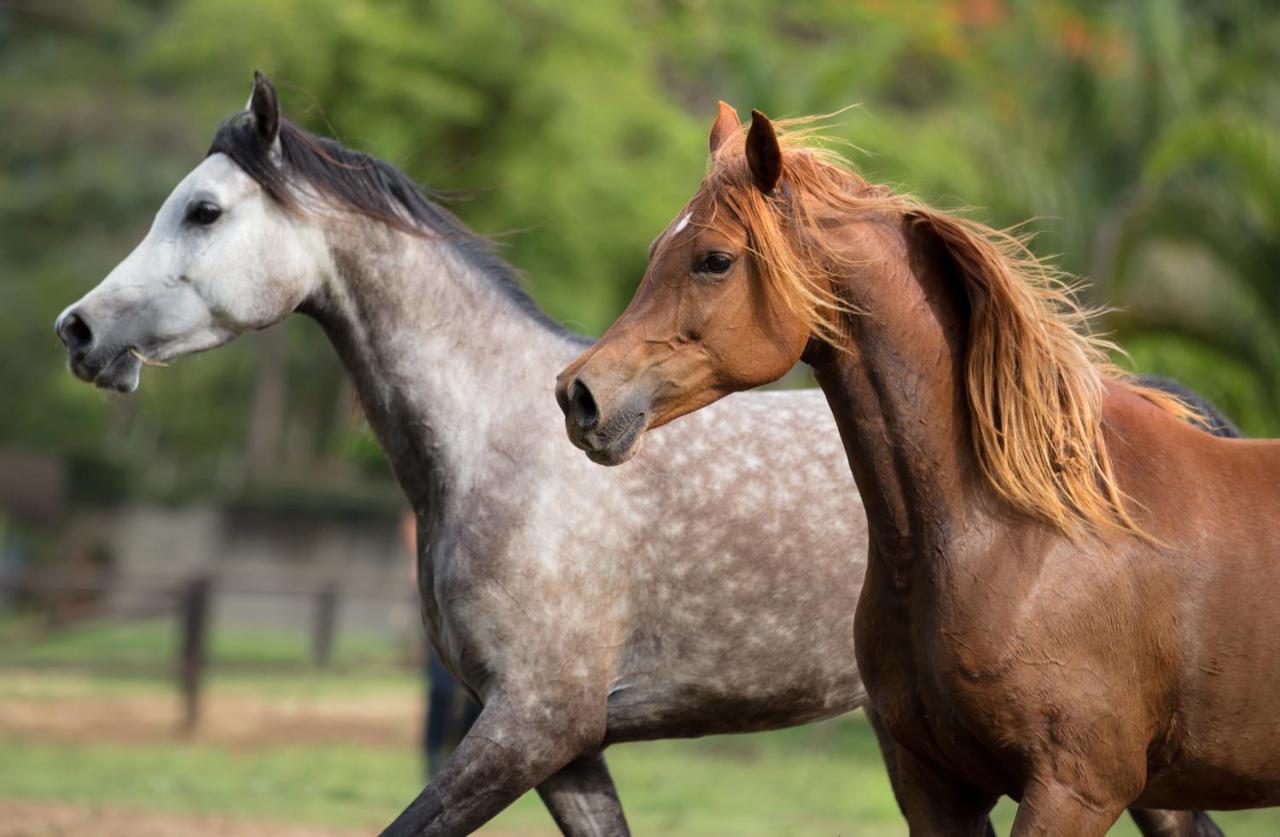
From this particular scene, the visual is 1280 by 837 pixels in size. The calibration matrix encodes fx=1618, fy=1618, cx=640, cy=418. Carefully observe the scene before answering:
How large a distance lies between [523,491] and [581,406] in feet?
4.56

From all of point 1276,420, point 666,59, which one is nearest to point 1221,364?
point 1276,420

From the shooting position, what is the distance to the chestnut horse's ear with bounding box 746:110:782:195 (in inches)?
130

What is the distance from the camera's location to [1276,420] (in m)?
9.88

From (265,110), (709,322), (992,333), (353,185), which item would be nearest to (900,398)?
(992,333)

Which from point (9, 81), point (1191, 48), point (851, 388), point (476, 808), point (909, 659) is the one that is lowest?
point (476, 808)

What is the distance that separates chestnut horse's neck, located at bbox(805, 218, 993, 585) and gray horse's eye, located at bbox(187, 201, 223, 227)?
6.92 feet

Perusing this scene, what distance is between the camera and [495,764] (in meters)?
4.30

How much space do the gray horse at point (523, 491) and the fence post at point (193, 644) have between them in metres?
9.99

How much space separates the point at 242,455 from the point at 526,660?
38.3 meters

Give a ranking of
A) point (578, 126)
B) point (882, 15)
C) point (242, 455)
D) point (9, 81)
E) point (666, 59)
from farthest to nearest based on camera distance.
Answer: point (242, 455) < point (9, 81) < point (666, 59) < point (882, 15) < point (578, 126)

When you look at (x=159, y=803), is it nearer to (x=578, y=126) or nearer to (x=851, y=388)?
(x=851, y=388)

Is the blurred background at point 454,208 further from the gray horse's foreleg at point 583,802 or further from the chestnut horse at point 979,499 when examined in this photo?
the gray horse's foreleg at point 583,802

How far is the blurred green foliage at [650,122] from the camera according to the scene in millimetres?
10258

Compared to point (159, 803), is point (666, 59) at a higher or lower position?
higher
